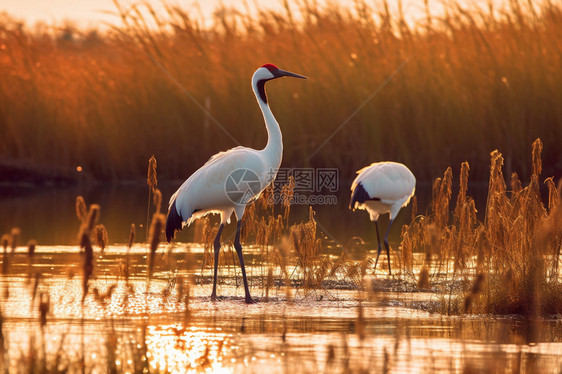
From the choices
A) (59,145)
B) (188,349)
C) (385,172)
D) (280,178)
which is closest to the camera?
(188,349)

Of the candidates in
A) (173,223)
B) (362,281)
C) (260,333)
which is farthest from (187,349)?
(173,223)

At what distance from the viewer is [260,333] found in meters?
5.62

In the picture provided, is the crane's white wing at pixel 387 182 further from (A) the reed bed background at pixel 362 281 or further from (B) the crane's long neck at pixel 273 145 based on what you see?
(B) the crane's long neck at pixel 273 145

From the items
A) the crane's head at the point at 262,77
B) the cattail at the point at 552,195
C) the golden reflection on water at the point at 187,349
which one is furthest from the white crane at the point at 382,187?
the golden reflection on water at the point at 187,349

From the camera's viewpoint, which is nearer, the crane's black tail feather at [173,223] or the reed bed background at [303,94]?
the crane's black tail feather at [173,223]

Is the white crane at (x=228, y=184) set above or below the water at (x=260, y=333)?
above

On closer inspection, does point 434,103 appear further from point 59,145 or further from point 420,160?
point 59,145

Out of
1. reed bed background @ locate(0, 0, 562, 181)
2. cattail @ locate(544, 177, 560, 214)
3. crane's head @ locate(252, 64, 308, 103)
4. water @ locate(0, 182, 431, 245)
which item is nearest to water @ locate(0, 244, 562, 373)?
cattail @ locate(544, 177, 560, 214)

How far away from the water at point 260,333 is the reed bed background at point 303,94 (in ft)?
24.2

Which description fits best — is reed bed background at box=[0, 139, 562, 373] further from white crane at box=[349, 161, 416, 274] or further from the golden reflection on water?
white crane at box=[349, 161, 416, 274]

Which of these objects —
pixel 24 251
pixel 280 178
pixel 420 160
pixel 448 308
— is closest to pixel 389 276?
pixel 448 308

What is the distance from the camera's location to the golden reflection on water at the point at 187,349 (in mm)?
4680

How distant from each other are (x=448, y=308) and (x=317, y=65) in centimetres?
882

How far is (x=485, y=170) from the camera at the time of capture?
1461 centimetres
